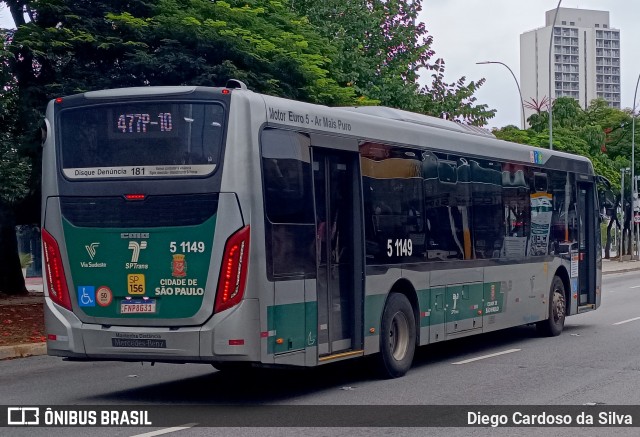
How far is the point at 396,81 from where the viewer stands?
30.9 m

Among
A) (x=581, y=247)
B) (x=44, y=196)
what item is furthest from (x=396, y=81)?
(x=44, y=196)

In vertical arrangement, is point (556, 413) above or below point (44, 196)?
below

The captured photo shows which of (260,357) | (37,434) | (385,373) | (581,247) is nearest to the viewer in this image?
(37,434)

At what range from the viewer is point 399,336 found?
12.9 m

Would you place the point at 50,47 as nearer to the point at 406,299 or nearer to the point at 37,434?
the point at 406,299

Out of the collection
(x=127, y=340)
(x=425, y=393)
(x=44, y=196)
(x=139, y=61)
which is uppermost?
(x=139, y=61)

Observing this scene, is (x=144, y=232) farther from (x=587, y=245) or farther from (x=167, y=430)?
(x=587, y=245)

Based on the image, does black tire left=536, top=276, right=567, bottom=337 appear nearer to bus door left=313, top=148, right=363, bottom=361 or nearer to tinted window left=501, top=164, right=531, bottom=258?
tinted window left=501, top=164, right=531, bottom=258

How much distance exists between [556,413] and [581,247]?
32.0 ft

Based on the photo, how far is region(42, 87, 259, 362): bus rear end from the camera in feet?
32.8

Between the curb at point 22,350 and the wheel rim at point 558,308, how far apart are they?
8721 millimetres

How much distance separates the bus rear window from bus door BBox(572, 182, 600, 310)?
11.0 metres

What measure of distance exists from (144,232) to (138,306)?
74 centimetres

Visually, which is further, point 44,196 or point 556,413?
point 44,196
